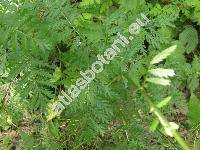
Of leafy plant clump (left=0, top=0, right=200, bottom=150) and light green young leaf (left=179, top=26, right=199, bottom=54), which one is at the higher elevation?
leafy plant clump (left=0, top=0, right=200, bottom=150)

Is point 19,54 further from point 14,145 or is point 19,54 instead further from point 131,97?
point 14,145

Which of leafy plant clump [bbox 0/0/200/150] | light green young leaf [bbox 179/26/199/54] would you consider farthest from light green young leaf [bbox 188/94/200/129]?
light green young leaf [bbox 179/26/199/54]

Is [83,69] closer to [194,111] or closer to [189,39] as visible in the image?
[194,111]

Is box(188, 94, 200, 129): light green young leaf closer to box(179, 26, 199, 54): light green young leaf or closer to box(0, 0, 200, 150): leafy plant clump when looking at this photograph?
box(0, 0, 200, 150): leafy plant clump

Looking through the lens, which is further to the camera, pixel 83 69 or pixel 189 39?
pixel 189 39

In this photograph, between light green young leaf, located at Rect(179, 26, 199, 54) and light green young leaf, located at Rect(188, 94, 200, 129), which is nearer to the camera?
light green young leaf, located at Rect(188, 94, 200, 129)

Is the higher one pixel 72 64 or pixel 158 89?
pixel 72 64

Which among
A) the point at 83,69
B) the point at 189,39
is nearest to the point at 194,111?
the point at 83,69

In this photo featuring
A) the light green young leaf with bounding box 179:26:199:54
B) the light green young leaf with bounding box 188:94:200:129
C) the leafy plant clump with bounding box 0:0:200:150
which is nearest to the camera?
the light green young leaf with bounding box 188:94:200:129

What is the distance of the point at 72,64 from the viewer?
6.22 ft

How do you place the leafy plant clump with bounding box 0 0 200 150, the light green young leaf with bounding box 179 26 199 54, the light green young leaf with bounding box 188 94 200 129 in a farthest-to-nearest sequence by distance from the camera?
the light green young leaf with bounding box 179 26 199 54
the leafy plant clump with bounding box 0 0 200 150
the light green young leaf with bounding box 188 94 200 129

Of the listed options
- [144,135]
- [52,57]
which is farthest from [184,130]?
[52,57]

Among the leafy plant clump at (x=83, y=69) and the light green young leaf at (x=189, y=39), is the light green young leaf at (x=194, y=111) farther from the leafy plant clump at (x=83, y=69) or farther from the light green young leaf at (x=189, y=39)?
the light green young leaf at (x=189, y=39)

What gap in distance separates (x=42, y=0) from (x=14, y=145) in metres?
1.36
